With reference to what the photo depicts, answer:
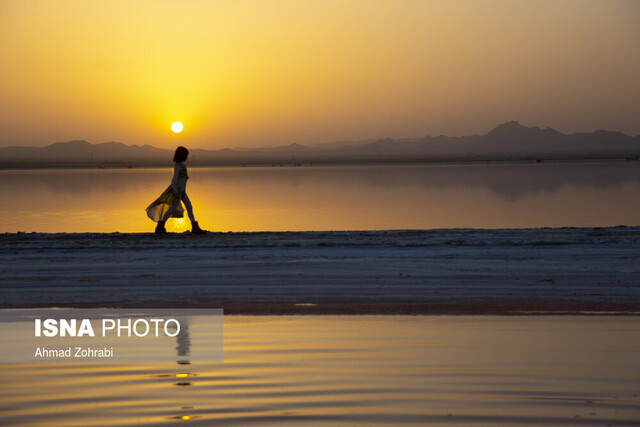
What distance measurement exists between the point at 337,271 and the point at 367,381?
5.94 m

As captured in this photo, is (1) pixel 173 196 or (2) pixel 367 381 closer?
(2) pixel 367 381

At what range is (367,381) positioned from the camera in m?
7.94

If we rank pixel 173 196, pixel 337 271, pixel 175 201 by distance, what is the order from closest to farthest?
1. pixel 337 271
2. pixel 175 201
3. pixel 173 196

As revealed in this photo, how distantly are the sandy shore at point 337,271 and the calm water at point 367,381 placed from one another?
4.53 feet

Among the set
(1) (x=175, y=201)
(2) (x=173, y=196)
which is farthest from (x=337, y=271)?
(2) (x=173, y=196)

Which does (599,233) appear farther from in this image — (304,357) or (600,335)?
(304,357)

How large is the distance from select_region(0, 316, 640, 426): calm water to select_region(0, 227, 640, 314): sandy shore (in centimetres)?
138

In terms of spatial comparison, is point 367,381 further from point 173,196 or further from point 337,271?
point 173,196

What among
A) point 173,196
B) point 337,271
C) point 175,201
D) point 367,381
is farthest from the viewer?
point 173,196

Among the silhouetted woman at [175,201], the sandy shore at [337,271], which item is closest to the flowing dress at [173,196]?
the silhouetted woman at [175,201]

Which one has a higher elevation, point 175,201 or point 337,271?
point 175,201

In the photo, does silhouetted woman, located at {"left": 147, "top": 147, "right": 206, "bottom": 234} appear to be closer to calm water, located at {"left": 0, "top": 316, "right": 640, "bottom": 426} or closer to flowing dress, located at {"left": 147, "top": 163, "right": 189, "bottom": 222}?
flowing dress, located at {"left": 147, "top": 163, "right": 189, "bottom": 222}

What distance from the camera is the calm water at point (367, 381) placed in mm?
6961

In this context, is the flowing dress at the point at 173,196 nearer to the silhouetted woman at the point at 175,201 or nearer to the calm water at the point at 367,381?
the silhouetted woman at the point at 175,201
